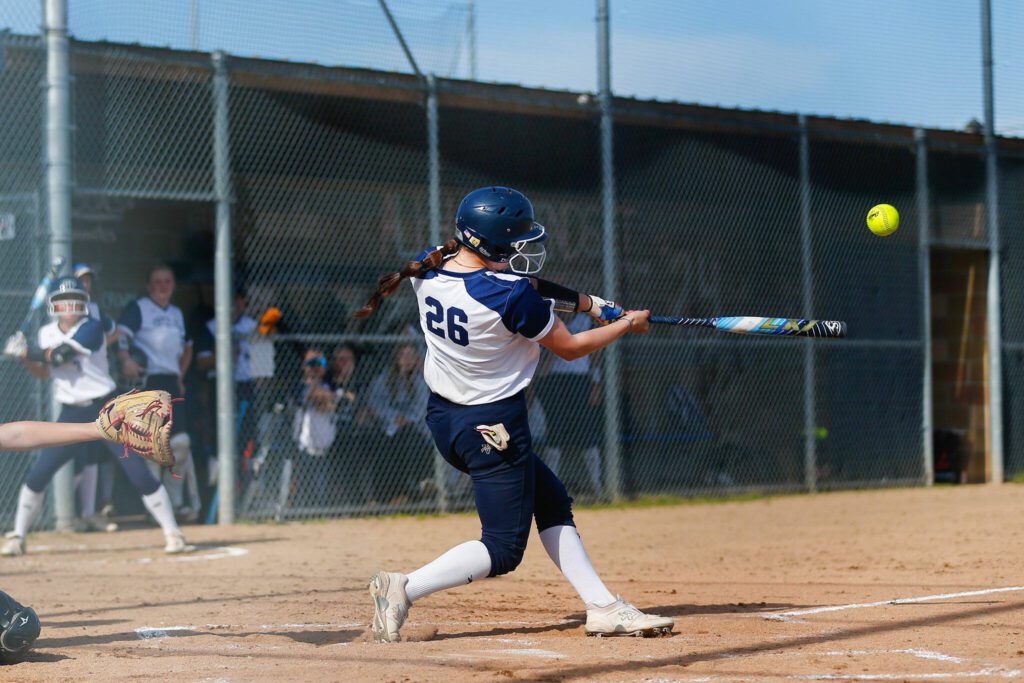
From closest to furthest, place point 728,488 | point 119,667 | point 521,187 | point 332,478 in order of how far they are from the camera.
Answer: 1. point 119,667
2. point 332,478
3. point 521,187
4. point 728,488

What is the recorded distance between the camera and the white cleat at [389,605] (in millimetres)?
4855

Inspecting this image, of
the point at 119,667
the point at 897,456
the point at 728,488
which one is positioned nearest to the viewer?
the point at 119,667

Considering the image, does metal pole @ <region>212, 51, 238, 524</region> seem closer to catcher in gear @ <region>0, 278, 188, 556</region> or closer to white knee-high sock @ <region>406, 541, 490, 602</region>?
catcher in gear @ <region>0, 278, 188, 556</region>

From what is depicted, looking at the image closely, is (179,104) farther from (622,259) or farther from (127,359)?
(622,259)

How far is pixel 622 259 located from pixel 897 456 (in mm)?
3801

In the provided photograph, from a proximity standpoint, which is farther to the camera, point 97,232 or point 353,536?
point 97,232

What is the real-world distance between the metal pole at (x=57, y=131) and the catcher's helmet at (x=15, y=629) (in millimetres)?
5011

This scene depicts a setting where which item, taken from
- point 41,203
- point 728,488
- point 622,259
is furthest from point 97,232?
point 728,488

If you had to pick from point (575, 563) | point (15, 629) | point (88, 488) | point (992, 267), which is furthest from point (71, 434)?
point (992, 267)

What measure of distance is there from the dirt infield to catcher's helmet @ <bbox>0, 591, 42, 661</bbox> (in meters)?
0.10

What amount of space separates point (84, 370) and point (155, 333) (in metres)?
1.41

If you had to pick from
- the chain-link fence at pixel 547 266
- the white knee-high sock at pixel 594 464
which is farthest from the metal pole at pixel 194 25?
the white knee-high sock at pixel 594 464

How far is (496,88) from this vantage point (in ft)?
35.6

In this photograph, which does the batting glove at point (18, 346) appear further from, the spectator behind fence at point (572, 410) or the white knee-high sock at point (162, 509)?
the spectator behind fence at point (572, 410)
